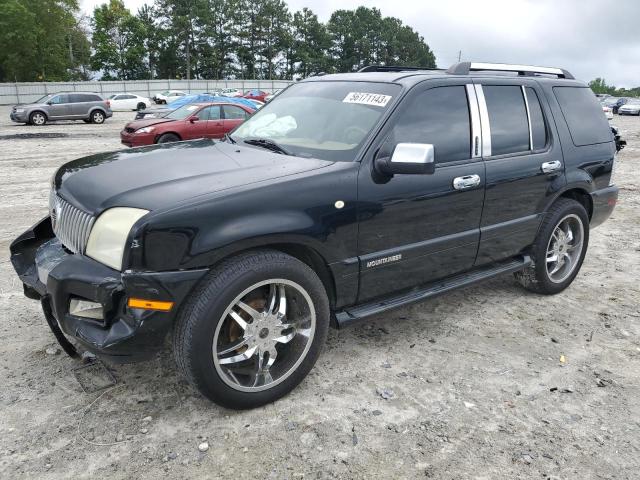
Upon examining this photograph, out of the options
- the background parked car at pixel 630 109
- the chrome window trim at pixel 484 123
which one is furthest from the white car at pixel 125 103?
the chrome window trim at pixel 484 123

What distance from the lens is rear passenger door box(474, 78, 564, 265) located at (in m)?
3.90

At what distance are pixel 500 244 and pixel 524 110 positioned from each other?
3.57 feet

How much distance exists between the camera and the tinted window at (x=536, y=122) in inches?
168

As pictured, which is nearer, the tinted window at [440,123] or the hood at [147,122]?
the tinted window at [440,123]

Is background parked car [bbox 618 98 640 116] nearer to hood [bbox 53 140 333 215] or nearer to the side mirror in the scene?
the side mirror

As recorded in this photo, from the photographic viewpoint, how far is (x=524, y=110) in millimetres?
4234

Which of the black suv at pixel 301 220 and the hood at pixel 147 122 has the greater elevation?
the black suv at pixel 301 220

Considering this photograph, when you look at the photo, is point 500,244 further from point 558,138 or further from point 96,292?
point 96,292

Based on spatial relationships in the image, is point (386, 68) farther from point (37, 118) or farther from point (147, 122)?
point (37, 118)

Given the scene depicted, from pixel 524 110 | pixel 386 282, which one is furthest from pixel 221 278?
pixel 524 110

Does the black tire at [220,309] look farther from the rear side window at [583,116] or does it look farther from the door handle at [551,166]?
the rear side window at [583,116]

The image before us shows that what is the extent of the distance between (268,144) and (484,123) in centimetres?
156

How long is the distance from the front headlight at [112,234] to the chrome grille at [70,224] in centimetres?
7

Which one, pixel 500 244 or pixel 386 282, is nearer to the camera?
pixel 386 282
